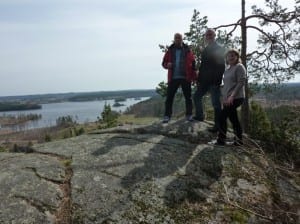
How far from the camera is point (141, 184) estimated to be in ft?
17.0

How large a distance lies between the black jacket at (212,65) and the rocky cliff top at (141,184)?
1.34 metres

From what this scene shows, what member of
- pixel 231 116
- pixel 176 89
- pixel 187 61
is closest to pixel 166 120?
pixel 176 89

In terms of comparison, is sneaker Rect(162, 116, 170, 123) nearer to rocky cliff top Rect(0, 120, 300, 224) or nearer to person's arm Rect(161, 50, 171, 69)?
person's arm Rect(161, 50, 171, 69)

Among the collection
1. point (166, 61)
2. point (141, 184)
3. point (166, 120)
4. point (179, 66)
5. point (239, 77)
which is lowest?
point (141, 184)

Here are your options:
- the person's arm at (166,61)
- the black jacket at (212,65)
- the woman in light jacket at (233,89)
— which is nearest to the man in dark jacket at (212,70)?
the black jacket at (212,65)

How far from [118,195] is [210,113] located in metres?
12.9

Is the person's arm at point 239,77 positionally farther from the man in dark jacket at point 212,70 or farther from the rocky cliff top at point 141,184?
the rocky cliff top at point 141,184

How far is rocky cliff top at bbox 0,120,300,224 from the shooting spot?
4582 mm

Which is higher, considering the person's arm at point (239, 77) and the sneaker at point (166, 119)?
the person's arm at point (239, 77)

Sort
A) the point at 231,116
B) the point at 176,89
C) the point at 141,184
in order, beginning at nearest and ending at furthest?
the point at 141,184, the point at 231,116, the point at 176,89

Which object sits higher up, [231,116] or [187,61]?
[187,61]

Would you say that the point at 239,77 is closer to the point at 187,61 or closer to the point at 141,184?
the point at 187,61

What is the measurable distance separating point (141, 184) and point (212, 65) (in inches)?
131

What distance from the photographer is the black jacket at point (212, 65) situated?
24.4 feet
